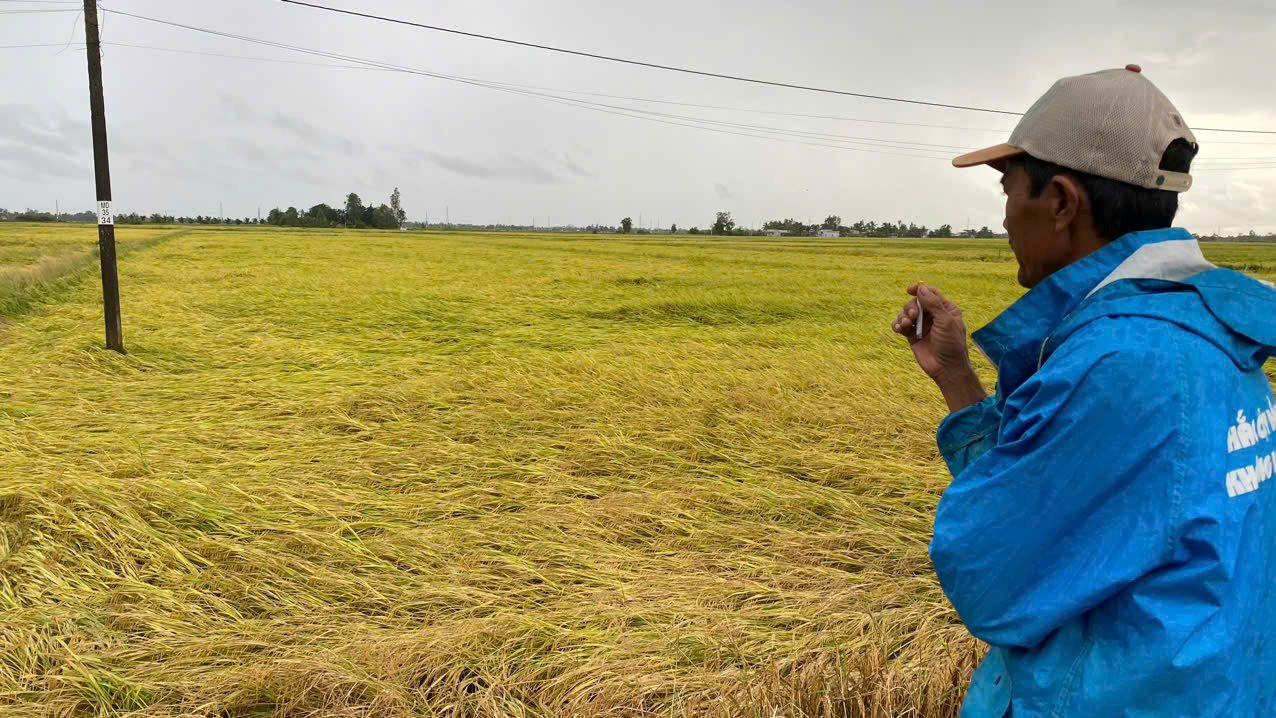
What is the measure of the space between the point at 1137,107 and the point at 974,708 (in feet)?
2.94

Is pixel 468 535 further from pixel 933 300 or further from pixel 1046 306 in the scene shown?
pixel 1046 306

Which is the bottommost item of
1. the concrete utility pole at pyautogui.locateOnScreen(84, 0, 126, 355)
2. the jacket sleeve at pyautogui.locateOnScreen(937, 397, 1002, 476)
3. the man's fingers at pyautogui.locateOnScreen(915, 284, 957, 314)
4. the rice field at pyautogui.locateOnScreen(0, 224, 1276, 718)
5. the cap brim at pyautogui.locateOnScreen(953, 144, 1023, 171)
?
the rice field at pyautogui.locateOnScreen(0, 224, 1276, 718)

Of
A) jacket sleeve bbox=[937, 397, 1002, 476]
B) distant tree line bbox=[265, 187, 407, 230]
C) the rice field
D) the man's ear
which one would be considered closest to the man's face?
the man's ear

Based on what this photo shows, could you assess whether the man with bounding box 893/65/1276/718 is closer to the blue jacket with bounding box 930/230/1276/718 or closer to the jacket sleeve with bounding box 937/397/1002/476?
the blue jacket with bounding box 930/230/1276/718

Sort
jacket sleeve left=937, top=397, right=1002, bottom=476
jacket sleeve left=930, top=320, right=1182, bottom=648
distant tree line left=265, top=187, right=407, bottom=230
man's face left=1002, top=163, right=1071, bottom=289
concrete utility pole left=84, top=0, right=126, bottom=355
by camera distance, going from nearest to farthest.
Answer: jacket sleeve left=930, top=320, right=1182, bottom=648 < man's face left=1002, top=163, right=1071, bottom=289 < jacket sleeve left=937, top=397, right=1002, bottom=476 < concrete utility pole left=84, top=0, right=126, bottom=355 < distant tree line left=265, top=187, right=407, bottom=230

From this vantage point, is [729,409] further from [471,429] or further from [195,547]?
[195,547]

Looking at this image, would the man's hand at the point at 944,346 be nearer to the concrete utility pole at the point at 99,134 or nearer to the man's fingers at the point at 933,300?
the man's fingers at the point at 933,300

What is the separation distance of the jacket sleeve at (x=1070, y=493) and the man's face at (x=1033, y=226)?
0.20 metres

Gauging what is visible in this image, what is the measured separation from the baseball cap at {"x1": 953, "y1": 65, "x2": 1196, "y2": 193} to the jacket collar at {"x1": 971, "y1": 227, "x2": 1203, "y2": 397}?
3.1 inches

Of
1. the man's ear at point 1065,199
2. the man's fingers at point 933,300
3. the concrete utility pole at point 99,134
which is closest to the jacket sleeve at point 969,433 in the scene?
the man's fingers at point 933,300

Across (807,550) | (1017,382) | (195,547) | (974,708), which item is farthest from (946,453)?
(195,547)

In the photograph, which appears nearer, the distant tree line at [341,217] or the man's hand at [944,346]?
the man's hand at [944,346]

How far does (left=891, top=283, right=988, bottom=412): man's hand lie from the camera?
1264 mm

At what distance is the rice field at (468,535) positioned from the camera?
211 centimetres
